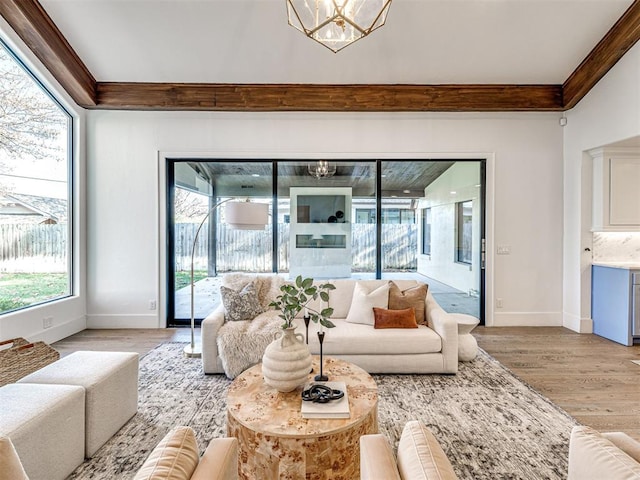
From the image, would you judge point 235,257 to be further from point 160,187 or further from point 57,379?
point 57,379

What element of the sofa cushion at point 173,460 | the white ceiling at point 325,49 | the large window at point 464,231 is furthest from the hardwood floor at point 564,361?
the white ceiling at point 325,49

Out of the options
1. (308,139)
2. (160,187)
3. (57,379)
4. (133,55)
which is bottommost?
(57,379)

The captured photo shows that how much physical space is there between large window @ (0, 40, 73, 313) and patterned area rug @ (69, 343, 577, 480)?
6.16 feet

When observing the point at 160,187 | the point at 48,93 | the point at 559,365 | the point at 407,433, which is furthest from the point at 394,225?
the point at 48,93

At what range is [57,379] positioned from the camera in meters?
2.10

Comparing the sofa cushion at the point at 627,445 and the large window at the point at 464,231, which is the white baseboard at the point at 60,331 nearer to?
the sofa cushion at the point at 627,445

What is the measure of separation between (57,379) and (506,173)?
17.7 feet

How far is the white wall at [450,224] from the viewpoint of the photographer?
4.89 metres

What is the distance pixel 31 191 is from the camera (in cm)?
387

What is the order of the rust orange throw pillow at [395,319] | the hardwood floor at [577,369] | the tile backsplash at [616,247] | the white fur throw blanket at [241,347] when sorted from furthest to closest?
the tile backsplash at [616,247] < the rust orange throw pillow at [395,319] < the white fur throw blanket at [241,347] < the hardwood floor at [577,369]

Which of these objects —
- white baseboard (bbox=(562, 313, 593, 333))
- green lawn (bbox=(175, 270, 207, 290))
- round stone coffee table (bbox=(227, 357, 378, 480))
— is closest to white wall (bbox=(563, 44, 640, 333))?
white baseboard (bbox=(562, 313, 593, 333))

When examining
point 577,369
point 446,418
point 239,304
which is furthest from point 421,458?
point 577,369

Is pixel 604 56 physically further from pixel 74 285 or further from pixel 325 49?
pixel 74 285

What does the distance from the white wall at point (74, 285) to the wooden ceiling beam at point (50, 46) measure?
0.07 metres
